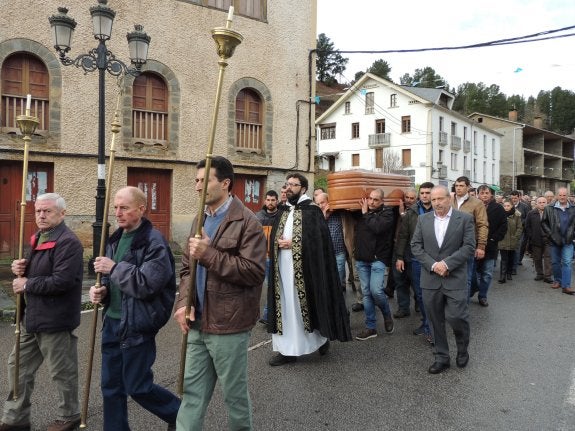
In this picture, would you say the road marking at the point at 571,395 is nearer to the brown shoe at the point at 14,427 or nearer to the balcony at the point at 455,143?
the brown shoe at the point at 14,427

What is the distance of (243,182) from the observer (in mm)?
15711

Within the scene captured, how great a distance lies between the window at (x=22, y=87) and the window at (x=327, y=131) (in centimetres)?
3599

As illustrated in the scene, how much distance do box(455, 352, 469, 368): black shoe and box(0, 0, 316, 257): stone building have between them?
332 inches

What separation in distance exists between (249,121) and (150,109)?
3333 millimetres

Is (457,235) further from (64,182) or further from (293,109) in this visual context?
(293,109)

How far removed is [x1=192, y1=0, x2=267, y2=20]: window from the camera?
14719 mm

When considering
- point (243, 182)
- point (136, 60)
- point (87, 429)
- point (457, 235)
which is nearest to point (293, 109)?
point (243, 182)

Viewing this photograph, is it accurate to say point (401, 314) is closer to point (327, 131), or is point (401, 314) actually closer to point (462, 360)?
point (462, 360)

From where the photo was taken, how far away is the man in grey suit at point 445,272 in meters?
4.71

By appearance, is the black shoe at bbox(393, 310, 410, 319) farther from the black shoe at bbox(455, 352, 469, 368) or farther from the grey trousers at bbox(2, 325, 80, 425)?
the grey trousers at bbox(2, 325, 80, 425)

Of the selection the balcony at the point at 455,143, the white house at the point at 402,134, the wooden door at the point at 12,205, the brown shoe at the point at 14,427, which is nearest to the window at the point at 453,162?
the white house at the point at 402,134

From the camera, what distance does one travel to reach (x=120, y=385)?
10.0 ft

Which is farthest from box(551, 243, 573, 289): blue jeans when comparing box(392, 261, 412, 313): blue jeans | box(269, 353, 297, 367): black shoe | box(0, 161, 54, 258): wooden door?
box(0, 161, 54, 258): wooden door

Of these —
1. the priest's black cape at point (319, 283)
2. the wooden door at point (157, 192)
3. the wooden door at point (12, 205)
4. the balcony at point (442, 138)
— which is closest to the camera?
the priest's black cape at point (319, 283)
